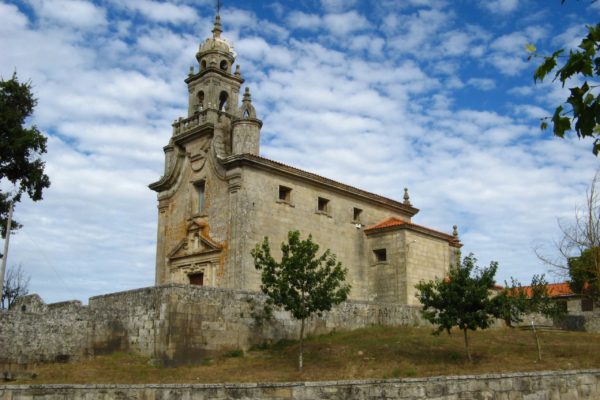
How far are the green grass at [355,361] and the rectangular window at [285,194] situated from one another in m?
8.75

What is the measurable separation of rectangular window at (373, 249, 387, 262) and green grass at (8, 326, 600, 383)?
9011 millimetres

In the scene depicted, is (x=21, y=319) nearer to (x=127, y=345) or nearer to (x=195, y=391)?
(x=127, y=345)

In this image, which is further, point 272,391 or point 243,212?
point 243,212

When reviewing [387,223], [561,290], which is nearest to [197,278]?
[387,223]

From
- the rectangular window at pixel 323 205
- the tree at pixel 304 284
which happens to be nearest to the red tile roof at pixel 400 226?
the rectangular window at pixel 323 205

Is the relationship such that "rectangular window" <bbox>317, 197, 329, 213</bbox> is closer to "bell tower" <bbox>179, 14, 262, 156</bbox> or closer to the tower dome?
"bell tower" <bbox>179, 14, 262, 156</bbox>

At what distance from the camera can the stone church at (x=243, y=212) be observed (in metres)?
29.4

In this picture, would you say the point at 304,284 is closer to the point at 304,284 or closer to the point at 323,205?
the point at 304,284

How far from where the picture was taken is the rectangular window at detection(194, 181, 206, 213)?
104ft

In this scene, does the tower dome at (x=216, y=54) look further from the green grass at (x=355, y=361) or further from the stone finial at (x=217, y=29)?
the green grass at (x=355, y=361)

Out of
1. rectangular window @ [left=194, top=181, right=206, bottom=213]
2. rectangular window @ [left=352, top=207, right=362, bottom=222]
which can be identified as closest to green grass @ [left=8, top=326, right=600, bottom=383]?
rectangular window @ [left=352, top=207, right=362, bottom=222]

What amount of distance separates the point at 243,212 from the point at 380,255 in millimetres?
8569

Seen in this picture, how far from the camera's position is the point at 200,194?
105ft

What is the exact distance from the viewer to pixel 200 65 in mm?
35000
